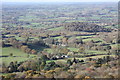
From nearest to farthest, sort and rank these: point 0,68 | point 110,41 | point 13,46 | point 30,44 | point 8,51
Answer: point 0,68, point 8,51, point 13,46, point 30,44, point 110,41

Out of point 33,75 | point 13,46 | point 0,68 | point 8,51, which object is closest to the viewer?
point 33,75

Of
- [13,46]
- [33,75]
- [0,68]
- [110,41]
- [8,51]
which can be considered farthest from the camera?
[110,41]

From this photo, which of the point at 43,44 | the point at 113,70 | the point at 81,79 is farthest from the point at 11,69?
the point at 43,44

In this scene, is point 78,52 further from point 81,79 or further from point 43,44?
point 81,79

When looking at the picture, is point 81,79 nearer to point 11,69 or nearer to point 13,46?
point 11,69

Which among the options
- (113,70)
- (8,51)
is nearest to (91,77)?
(113,70)

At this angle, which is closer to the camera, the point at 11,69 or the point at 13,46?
the point at 11,69

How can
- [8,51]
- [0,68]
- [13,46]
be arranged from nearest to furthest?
[0,68], [8,51], [13,46]

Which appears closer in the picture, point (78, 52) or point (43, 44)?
point (78, 52)
